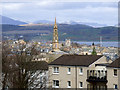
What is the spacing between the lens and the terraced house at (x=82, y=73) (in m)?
32.3

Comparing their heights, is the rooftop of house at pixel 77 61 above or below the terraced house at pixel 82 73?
above

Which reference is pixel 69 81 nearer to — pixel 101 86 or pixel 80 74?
pixel 80 74

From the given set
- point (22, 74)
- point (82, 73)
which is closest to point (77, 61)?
point (82, 73)

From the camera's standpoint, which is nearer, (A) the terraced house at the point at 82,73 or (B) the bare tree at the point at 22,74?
(B) the bare tree at the point at 22,74

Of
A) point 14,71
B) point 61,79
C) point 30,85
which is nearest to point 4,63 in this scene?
point 14,71

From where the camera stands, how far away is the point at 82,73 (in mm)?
34344

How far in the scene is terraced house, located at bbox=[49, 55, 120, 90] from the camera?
32.3 m

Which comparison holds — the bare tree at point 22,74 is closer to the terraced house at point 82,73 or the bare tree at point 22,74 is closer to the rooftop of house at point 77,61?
the terraced house at point 82,73

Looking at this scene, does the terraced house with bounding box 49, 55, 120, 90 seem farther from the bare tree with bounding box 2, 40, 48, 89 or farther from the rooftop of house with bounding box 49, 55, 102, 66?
the bare tree with bounding box 2, 40, 48, 89

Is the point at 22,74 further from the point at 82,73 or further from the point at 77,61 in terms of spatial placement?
the point at 77,61

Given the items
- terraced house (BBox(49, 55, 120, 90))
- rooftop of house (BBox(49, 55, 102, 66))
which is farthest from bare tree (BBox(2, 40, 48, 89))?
rooftop of house (BBox(49, 55, 102, 66))

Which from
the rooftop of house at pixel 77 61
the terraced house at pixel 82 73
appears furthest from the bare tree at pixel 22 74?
the rooftop of house at pixel 77 61

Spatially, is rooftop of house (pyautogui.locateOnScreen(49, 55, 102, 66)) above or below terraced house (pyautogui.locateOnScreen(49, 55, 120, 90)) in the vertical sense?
above

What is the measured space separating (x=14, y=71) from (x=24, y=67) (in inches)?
35.6
